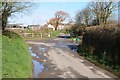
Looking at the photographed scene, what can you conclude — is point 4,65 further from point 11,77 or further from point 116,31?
point 116,31

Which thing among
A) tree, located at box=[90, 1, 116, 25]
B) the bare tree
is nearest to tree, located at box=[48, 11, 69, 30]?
the bare tree

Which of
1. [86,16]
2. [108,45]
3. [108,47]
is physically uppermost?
[86,16]

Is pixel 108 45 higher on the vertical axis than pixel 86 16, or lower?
lower

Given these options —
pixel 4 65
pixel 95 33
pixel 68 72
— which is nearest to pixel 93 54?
pixel 95 33

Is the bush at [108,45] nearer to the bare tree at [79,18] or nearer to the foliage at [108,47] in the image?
the foliage at [108,47]

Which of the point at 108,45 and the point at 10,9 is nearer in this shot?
the point at 108,45

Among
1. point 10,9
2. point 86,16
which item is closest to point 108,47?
point 10,9

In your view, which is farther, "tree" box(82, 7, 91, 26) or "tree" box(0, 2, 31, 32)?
"tree" box(82, 7, 91, 26)

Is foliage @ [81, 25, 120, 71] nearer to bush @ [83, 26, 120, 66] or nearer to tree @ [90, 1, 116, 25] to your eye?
bush @ [83, 26, 120, 66]

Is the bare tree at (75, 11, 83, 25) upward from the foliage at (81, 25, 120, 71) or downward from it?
upward

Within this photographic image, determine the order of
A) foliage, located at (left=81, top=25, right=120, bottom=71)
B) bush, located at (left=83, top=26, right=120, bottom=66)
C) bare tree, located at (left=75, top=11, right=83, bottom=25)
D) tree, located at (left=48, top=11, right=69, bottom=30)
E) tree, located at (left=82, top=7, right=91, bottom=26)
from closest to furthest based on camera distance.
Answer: foliage, located at (left=81, top=25, right=120, bottom=71) < bush, located at (left=83, top=26, right=120, bottom=66) < tree, located at (left=82, top=7, right=91, bottom=26) < bare tree, located at (left=75, top=11, right=83, bottom=25) < tree, located at (left=48, top=11, right=69, bottom=30)

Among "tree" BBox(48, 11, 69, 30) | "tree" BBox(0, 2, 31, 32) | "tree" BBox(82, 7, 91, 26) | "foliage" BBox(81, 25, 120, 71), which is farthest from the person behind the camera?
"tree" BBox(48, 11, 69, 30)

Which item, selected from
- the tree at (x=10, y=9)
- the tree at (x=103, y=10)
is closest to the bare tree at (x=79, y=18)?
the tree at (x=103, y=10)

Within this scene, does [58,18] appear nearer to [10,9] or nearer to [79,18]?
[79,18]
